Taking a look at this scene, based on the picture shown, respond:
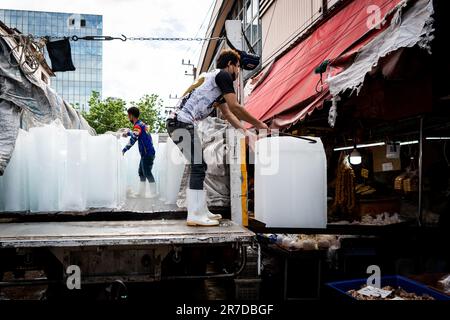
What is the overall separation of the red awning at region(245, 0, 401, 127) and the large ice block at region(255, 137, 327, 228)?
90cm

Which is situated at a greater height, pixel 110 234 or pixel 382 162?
pixel 382 162

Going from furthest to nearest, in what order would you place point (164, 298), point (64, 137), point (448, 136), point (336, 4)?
point (336, 4)
point (448, 136)
point (164, 298)
point (64, 137)

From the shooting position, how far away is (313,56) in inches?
225

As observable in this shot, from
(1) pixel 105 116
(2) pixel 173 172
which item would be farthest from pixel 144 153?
(1) pixel 105 116

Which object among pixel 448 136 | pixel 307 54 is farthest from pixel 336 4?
pixel 448 136

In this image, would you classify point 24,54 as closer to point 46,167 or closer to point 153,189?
point 46,167

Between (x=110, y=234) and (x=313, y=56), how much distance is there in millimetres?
4360

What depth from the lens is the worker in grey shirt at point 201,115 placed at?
3369mm

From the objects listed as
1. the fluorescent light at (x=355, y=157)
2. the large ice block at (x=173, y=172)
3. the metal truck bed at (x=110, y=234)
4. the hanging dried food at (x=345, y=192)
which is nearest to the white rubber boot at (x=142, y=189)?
the large ice block at (x=173, y=172)

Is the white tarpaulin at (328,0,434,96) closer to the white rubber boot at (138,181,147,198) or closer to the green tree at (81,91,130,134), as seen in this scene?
the white rubber boot at (138,181,147,198)

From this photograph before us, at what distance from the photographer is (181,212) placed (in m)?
3.66

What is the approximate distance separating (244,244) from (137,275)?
33.1 inches
